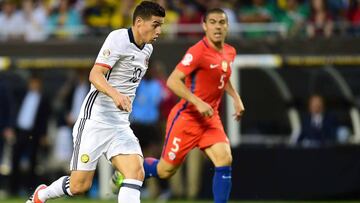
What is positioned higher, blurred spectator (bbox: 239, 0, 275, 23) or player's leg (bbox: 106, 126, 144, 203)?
blurred spectator (bbox: 239, 0, 275, 23)

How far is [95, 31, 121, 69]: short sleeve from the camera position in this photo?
10.4 m

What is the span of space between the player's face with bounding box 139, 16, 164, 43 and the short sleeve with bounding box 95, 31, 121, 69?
0.92ft

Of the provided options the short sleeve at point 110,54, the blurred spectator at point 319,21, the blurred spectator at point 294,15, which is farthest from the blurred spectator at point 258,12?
the short sleeve at point 110,54

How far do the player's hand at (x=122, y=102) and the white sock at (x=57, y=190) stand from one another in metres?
1.37

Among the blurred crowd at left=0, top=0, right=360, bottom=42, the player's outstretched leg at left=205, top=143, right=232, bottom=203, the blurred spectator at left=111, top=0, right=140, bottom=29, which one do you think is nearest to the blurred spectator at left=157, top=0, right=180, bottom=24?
the blurred crowd at left=0, top=0, right=360, bottom=42

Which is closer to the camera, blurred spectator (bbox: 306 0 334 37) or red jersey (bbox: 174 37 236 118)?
red jersey (bbox: 174 37 236 118)

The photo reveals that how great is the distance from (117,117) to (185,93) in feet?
5.16

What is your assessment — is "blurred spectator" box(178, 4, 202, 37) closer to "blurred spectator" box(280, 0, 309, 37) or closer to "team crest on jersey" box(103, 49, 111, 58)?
"blurred spectator" box(280, 0, 309, 37)

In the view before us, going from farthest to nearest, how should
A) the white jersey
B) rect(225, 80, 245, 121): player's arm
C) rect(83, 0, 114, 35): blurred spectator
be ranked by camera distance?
1. rect(83, 0, 114, 35): blurred spectator
2. rect(225, 80, 245, 121): player's arm
3. the white jersey

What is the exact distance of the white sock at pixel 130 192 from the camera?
33.9ft

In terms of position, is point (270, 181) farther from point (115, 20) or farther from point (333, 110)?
point (115, 20)

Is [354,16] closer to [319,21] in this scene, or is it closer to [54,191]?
[319,21]

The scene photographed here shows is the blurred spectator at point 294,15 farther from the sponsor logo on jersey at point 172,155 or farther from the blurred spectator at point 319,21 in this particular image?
the sponsor logo on jersey at point 172,155

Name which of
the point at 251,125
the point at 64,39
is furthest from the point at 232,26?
the point at 64,39
